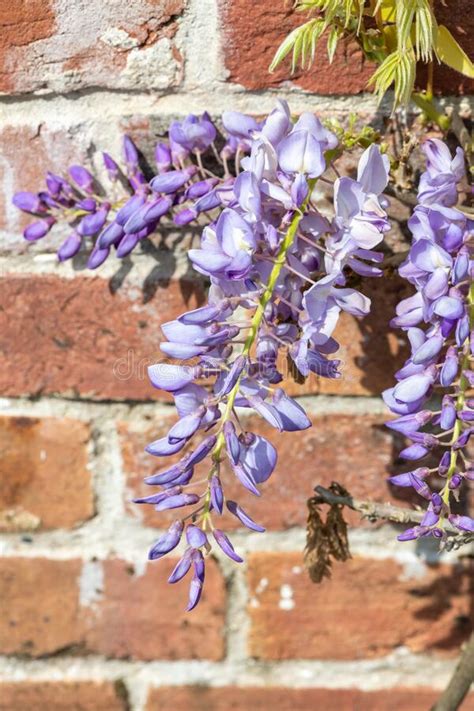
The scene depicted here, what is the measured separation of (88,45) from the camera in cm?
57

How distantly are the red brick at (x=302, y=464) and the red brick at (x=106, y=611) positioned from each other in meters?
0.07

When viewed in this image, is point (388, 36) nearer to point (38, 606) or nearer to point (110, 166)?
point (110, 166)

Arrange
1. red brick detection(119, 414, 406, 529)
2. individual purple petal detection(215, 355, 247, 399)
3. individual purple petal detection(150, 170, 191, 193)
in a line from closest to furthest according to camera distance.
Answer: individual purple petal detection(215, 355, 247, 399), individual purple petal detection(150, 170, 191, 193), red brick detection(119, 414, 406, 529)

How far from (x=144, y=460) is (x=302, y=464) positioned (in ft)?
0.40

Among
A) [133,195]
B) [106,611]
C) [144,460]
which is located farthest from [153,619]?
[133,195]

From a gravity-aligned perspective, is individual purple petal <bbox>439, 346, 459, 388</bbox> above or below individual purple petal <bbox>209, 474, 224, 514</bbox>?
above

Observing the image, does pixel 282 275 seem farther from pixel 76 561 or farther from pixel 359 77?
pixel 76 561

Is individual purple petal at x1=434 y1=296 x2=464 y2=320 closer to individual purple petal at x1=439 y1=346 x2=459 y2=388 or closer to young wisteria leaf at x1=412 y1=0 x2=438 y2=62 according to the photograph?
individual purple petal at x1=439 y1=346 x2=459 y2=388

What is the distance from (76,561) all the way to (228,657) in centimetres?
15

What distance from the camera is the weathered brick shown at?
0.56 meters

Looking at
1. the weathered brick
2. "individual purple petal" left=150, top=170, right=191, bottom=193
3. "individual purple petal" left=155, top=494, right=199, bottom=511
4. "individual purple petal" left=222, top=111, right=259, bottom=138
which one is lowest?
"individual purple petal" left=155, top=494, right=199, bottom=511

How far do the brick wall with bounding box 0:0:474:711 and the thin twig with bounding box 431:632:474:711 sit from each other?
73mm

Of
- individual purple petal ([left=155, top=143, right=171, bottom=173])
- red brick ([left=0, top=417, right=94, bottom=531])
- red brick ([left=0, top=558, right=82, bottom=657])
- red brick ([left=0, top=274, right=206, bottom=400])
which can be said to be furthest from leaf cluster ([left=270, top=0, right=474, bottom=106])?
red brick ([left=0, top=558, right=82, bottom=657])

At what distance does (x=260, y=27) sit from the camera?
1.82 feet
